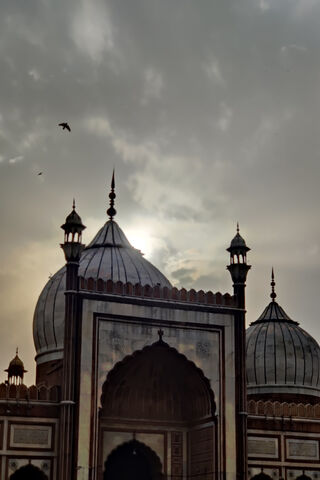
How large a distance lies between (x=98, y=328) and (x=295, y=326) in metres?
9.75

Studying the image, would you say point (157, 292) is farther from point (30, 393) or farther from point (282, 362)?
point (282, 362)

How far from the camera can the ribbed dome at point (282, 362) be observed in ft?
92.2

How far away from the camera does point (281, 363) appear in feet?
92.5

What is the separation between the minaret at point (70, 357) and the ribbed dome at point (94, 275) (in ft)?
11.0

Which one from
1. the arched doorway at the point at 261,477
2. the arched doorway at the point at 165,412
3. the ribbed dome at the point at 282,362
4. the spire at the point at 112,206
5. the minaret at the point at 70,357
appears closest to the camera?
the minaret at the point at 70,357

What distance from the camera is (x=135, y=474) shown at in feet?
74.6

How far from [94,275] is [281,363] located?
665cm

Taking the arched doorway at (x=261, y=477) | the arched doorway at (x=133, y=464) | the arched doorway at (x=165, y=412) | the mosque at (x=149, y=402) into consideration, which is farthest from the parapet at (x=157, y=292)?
the arched doorway at (x=261, y=477)

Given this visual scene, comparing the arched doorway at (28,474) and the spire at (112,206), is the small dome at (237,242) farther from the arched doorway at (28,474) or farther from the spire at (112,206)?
the arched doorway at (28,474)

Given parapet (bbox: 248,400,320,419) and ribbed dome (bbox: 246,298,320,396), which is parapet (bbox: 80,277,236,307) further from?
ribbed dome (bbox: 246,298,320,396)

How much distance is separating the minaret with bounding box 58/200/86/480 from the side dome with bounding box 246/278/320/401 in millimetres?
8738

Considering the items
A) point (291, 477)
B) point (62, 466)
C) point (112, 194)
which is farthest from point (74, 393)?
point (112, 194)

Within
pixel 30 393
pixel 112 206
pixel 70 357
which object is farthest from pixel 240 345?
pixel 112 206

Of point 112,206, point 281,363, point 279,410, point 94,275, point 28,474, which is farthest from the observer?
point 281,363
